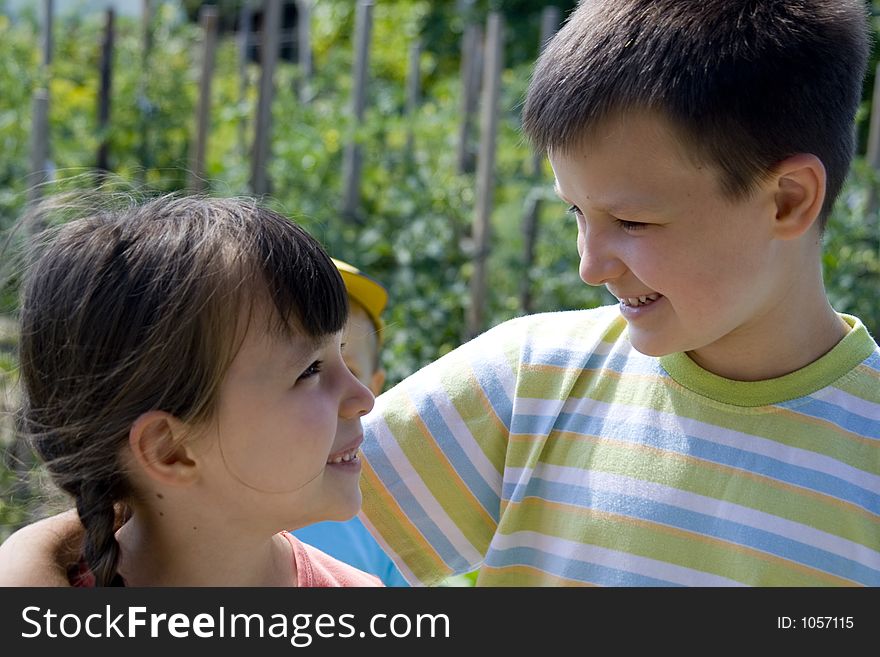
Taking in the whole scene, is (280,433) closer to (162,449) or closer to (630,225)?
(162,449)

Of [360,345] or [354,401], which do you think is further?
[360,345]

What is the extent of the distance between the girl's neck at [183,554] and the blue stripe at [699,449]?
0.40m

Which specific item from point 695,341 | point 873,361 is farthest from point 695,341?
point 873,361

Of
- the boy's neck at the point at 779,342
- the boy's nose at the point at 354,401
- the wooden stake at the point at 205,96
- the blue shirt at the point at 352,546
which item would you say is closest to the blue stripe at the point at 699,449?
the boy's neck at the point at 779,342

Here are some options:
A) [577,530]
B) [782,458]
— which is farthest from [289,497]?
[782,458]

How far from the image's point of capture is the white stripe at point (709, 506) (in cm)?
135

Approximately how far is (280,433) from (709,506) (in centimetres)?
54

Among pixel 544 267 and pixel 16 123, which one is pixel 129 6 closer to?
pixel 16 123

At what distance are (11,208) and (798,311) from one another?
4.09 m

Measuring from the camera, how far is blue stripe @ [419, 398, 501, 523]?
5.14 feet

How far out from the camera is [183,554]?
1447 millimetres

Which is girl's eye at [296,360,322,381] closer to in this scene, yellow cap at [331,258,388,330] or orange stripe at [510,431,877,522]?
orange stripe at [510,431,877,522]

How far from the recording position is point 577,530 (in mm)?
1472

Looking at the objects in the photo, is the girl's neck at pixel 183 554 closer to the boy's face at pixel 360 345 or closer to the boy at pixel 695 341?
the boy at pixel 695 341
